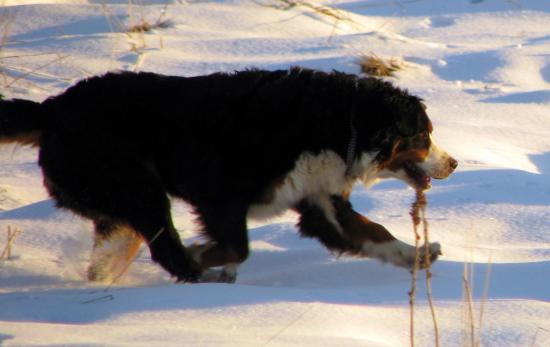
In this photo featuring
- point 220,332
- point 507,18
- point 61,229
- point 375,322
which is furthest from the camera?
point 507,18

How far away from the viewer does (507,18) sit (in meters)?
11.9

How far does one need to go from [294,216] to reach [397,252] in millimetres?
1284

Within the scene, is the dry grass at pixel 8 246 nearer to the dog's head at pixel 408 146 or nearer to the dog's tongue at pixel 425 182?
the dog's head at pixel 408 146

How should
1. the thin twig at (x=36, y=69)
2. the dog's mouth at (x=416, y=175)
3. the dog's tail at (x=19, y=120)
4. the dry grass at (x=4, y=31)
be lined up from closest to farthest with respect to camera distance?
the dog's tail at (x=19, y=120), the dog's mouth at (x=416, y=175), the thin twig at (x=36, y=69), the dry grass at (x=4, y=31)

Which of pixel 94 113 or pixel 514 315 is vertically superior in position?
pixel 94 113

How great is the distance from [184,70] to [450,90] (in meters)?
2.24

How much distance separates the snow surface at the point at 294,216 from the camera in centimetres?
441

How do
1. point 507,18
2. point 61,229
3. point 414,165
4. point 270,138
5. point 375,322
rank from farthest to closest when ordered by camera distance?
1. point 507,18
2. point 61,229
3. point 414,165
4. point 270,138
5. point 375,322

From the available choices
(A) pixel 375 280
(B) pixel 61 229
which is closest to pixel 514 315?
(A) pixel 375 280

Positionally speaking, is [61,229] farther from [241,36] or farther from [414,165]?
[241,36]

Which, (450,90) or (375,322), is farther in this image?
(450,90)

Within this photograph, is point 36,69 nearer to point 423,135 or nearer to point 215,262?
point 215,262

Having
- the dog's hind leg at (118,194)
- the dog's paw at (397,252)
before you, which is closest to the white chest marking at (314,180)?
the dog's paw at (397,252)

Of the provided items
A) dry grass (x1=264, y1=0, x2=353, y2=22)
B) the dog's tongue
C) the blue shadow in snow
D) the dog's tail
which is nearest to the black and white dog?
the dog's tail
